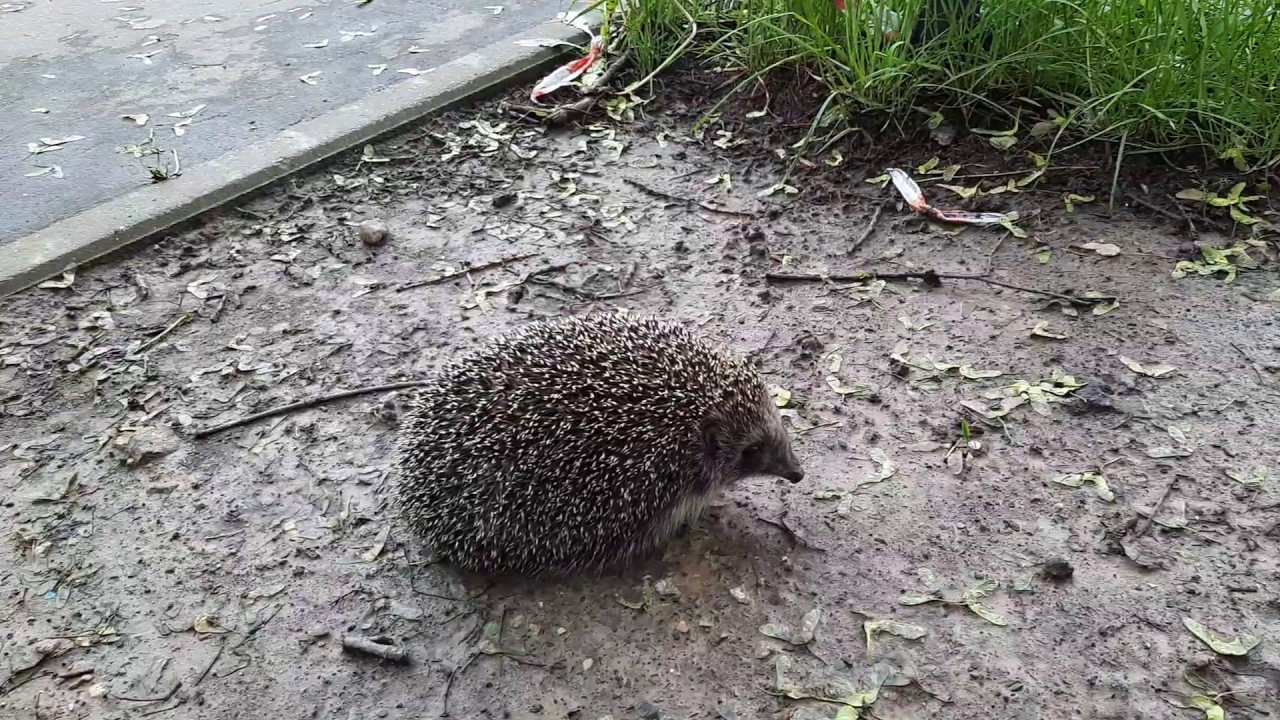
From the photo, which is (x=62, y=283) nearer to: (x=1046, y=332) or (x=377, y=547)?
(x=377, y=547)

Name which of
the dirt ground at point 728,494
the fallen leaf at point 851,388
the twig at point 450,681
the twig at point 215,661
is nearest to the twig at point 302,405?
the dirt ground at point 728,494

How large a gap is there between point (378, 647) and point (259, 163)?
3.57m

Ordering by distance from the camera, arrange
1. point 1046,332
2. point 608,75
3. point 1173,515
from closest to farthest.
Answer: point 1173,515 < point 1046,332 < point 608,75

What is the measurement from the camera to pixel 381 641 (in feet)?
9.77

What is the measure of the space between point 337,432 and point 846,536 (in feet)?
7.30

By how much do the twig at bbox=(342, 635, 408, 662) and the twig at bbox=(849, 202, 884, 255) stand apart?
306 centimetres

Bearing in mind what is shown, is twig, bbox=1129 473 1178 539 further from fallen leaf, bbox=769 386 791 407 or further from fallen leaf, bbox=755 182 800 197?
fallen leaf, bbox=755 182 800 197

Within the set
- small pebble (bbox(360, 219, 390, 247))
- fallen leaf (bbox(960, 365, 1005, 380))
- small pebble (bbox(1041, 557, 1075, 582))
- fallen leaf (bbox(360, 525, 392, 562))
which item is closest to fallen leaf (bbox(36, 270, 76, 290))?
small pebble (bbox(360, 219, 390, 247))

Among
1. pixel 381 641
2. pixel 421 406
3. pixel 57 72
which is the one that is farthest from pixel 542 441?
pixel 57 72

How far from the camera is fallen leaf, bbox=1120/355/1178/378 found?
3.72 meters

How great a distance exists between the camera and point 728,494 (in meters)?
3.56

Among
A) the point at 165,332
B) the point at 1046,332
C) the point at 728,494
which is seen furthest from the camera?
the point at 165,332

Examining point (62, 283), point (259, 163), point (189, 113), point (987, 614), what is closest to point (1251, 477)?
point (987, 614)

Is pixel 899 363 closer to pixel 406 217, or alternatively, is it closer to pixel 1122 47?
pixel 1122 47
